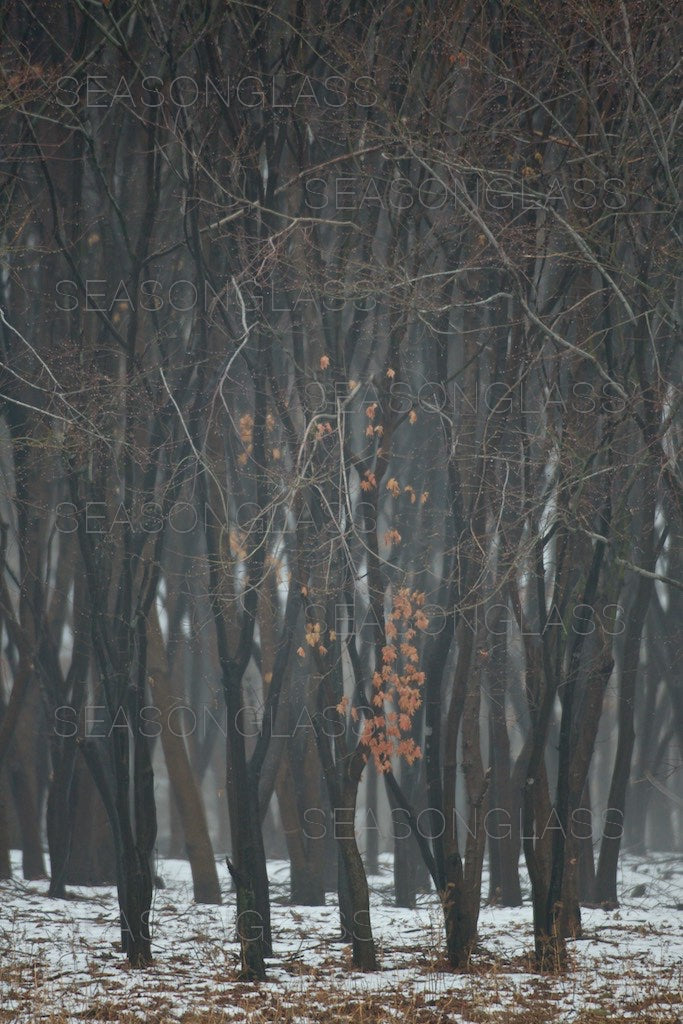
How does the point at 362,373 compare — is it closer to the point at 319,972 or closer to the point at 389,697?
the point at 389,697

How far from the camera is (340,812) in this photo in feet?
28.4

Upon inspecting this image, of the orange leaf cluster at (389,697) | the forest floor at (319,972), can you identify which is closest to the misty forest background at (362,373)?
the orange leaf cluster at (389,697)

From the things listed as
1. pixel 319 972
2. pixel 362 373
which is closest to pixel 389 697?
pixel 319 972

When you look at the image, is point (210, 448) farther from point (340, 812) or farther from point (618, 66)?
point (618, 66)

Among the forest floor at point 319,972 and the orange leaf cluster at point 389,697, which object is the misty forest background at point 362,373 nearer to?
the orange leaf cluster at point 389,697

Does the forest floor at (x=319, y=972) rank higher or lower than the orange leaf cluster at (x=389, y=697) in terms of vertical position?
lower

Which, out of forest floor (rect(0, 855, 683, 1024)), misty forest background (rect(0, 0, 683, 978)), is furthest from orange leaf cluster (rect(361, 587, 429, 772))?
forest floor (rect(0, 855, 683, 1024))

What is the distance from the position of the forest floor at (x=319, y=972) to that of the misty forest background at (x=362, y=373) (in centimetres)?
35

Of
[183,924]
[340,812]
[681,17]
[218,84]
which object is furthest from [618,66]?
[183,924]

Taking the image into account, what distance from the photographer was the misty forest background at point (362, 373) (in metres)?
8.69

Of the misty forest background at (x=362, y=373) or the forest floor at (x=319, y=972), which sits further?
the misty forest background at (x=362, y=373)

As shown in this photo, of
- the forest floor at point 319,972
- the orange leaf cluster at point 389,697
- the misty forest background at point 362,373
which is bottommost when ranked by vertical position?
the forest floor at point 319,972

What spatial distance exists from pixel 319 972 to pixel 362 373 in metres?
5.15

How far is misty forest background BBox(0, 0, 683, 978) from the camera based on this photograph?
8.69 m
